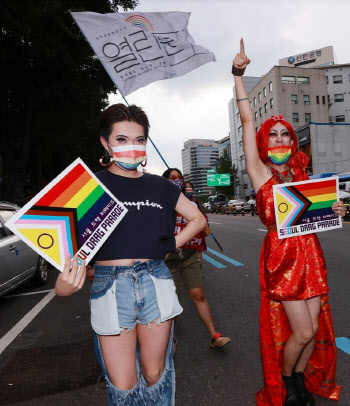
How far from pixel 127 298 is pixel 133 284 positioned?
0.08 m

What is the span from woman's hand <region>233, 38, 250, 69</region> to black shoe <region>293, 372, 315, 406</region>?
7.51 feet

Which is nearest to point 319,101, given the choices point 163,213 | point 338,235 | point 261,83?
point 261,83

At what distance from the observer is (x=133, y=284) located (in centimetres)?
187

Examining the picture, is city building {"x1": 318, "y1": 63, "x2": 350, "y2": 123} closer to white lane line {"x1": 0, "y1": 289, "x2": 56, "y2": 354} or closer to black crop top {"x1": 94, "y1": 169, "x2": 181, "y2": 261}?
white lane line {"x1": 0, "y1": 289, "x2": 56, "y2": 354}

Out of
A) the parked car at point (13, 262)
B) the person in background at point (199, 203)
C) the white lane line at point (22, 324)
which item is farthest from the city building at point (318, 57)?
the white lane line at point (22, 324)

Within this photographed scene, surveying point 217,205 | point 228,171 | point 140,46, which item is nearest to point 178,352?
point 140,46

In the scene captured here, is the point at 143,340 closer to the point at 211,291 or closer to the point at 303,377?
the point at 303,377

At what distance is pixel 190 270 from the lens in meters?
3.98

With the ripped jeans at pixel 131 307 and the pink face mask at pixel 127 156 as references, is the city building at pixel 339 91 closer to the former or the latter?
the pink face mask at pixel 127 156

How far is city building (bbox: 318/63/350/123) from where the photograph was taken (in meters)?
56.7

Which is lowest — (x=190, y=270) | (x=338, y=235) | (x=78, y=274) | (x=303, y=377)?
(x=338, y=235)

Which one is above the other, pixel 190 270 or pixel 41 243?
pixel 41 243

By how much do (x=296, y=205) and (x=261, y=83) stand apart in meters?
59.4

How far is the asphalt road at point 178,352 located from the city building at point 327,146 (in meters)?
39.2
